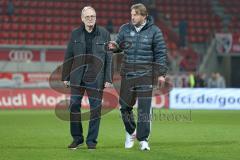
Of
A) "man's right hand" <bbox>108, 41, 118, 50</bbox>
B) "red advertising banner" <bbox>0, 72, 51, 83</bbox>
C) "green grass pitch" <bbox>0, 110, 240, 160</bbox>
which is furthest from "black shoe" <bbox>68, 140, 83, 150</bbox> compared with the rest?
"red advertising banner" <bbox>0, 72, 51, 83</bbox>

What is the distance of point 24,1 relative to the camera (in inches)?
1358

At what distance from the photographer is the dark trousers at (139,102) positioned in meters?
10.8

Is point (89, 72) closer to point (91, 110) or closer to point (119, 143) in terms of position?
point (91, 110)

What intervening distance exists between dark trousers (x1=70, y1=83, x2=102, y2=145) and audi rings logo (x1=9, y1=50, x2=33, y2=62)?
17.6 metres

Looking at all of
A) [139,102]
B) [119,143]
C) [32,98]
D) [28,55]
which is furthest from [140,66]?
[28,55]

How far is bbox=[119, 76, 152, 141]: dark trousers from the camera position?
424 inches

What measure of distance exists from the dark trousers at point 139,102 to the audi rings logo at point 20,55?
17.6 metres

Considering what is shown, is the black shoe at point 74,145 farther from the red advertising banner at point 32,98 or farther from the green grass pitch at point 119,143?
the red advertising banner at point 32,98

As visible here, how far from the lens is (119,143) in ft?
39.5

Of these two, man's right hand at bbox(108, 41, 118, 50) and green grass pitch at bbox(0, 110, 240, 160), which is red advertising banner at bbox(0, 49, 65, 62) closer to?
green grass pitch at bbox(0, 110, 240, 160)

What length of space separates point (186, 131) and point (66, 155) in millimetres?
5453

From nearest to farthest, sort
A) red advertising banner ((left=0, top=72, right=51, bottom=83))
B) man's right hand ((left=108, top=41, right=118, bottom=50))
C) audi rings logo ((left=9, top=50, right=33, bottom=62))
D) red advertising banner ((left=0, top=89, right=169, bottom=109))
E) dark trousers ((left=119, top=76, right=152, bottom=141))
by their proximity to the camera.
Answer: man's right hand ((left=108, top=41, right=118, bottom=50))
dark trousers ((left=119, top=76, right=152, bottom=141))
red advertising banner ((left=0, top=89, right=169, bottom=109))
red advertising banner ((left=0, top=72, right=51, bottom=83))
audi rings logo ((left=9, top=50, right=33, bottom=62))

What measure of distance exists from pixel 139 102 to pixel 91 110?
0.78 metres

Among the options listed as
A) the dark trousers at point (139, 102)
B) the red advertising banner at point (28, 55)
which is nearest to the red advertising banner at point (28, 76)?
the red advertising banner at point (28, 55)
